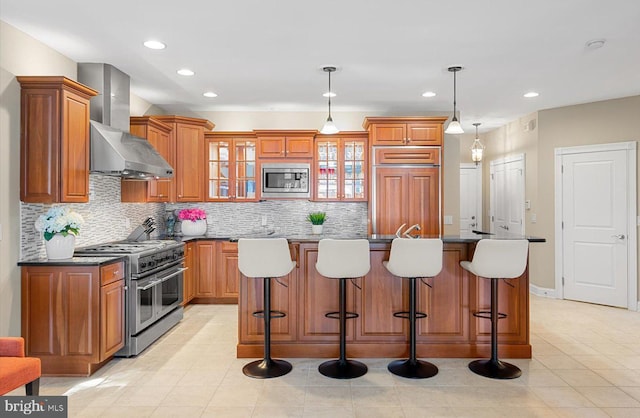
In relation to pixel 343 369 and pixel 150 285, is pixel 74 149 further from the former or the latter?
pixel 343 369

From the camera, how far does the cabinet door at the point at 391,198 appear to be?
217 inches

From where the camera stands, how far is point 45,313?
10.7 feet

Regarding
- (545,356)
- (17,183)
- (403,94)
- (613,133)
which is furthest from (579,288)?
(17,183)

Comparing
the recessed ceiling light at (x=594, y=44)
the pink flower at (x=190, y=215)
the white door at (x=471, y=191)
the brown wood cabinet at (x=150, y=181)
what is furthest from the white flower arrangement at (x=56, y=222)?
the white door at (x=471, y=191)

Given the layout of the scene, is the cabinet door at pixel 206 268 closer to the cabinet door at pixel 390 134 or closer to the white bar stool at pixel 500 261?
the cabinet door at pixel 390 134

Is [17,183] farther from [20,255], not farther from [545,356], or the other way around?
[545,356]

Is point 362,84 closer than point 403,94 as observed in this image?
Yes

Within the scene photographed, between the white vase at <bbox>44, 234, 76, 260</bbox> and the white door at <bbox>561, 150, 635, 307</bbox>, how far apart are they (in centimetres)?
596

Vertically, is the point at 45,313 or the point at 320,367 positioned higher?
the point at 45,313

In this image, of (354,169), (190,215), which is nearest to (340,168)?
(354,169)

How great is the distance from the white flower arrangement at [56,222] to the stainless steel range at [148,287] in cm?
41

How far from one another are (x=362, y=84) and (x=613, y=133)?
3.42 metres

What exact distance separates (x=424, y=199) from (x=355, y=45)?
2.48 metres

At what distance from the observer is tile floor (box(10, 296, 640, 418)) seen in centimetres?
277
